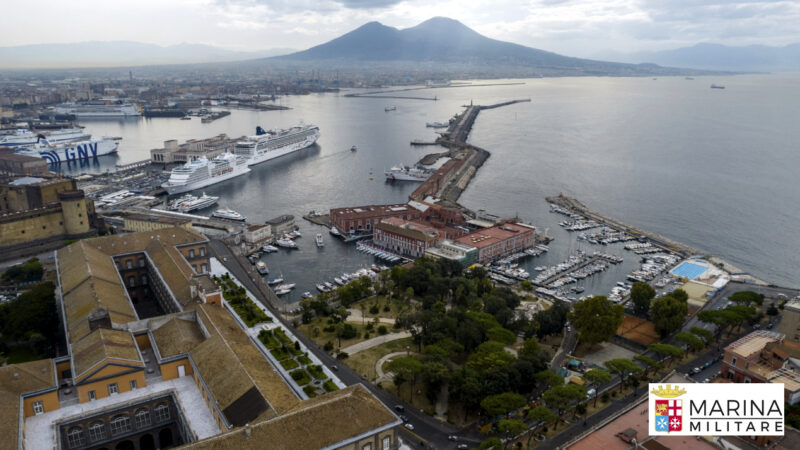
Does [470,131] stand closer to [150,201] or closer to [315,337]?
[150,201]

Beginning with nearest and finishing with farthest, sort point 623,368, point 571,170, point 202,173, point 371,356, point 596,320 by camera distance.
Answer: point 623,368
point 371,356
point 596,320
point 202,173
point 571,170

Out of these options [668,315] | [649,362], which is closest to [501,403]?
[649,362]

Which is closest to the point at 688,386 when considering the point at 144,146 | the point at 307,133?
the point at 307,133

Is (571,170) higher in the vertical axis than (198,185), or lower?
higher

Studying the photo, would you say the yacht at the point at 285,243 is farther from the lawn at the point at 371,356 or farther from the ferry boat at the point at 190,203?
the lawn at the point at 371,356

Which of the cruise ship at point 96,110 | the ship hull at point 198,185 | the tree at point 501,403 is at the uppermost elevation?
the cruise ship at point 96,110

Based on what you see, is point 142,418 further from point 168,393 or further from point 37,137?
point 37,137

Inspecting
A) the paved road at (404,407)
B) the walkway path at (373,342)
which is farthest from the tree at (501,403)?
the walkway path at (373,342)
